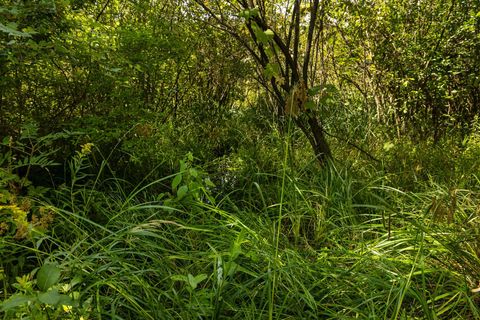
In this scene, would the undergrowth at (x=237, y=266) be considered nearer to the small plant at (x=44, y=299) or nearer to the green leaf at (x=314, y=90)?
the small plant at (x=44, y=299)

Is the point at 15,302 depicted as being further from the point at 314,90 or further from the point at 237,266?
the point at 314,90

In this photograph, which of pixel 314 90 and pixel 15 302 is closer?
pixel 15 302

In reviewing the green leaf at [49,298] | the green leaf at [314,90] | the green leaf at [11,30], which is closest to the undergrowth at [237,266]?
the green leaf at [49,298]

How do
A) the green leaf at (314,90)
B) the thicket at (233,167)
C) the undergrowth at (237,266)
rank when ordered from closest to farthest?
1. the undergrowth at (237,266)
2. the thicket at (233,167)
3. the green leaf at (314,90)

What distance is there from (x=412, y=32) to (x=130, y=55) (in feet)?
10.2

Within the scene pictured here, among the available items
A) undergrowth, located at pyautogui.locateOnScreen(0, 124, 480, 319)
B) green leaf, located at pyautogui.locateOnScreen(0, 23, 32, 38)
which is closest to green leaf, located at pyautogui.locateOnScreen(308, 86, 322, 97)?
undergrowth, located at pyautogui.locateOnScreen(0, 124, 480, 319)

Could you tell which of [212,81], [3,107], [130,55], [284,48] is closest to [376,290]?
[284,48]

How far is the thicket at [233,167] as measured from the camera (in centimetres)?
146

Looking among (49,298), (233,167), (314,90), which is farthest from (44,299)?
(233,167)

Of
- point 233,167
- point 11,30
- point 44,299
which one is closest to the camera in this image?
point 44,299

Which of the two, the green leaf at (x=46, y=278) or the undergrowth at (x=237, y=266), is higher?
the green leaf at (x=46, y=278)

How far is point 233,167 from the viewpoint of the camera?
3287 mm

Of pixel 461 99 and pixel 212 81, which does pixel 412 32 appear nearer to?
pixel 461 99

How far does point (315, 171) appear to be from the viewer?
300 centimetres
